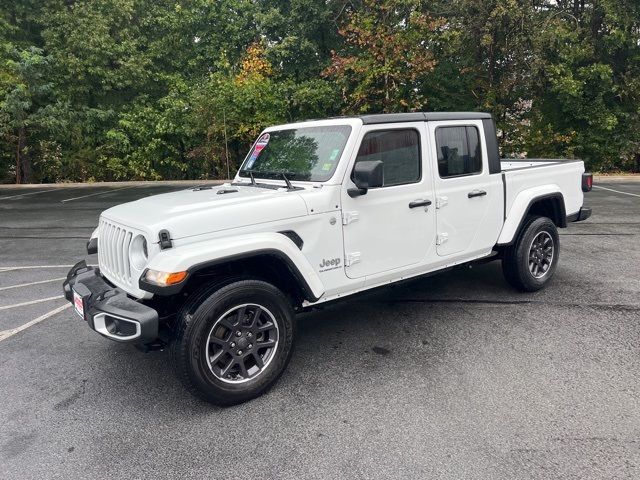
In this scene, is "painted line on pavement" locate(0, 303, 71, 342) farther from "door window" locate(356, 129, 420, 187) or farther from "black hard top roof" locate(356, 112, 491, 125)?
"black hard top roof" locate(356, 112, 491, 125)

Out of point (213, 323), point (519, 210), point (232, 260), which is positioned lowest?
point (213, 323)

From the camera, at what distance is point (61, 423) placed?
3.15 m

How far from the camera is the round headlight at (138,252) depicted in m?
3.23

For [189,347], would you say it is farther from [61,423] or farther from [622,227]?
[622,227]

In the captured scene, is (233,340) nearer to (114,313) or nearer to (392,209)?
(114,313)

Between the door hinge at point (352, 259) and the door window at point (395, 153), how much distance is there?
63 cm

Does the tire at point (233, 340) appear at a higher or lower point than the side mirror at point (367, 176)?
lower

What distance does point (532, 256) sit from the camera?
5223 mm

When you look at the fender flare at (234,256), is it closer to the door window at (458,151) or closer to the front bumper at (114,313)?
the front bumper at (114,313)

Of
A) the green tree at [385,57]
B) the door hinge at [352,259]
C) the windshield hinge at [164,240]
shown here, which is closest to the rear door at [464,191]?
the door hinge at [352,259]

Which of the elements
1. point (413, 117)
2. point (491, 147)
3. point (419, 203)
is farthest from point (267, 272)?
point (491, 147)

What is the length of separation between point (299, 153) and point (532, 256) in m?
2.82

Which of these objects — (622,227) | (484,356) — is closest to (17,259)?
(484,356)

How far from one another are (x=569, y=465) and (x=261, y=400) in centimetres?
190
